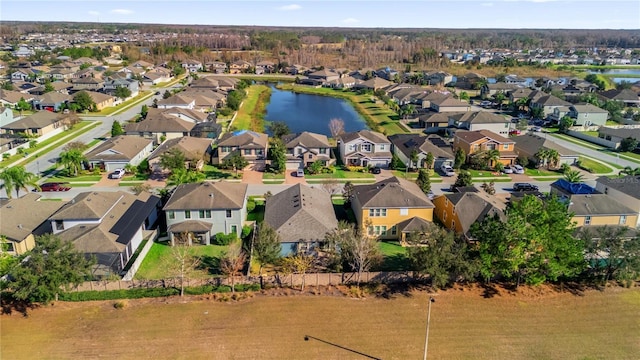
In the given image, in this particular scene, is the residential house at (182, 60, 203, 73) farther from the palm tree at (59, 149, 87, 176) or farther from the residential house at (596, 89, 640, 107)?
the residential house at (596, 89, 640, 107)

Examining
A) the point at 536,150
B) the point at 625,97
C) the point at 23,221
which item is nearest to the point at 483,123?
the point at 536,150

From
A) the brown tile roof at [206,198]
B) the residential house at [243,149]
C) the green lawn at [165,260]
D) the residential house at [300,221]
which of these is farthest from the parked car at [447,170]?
the green lawn at [165,260]

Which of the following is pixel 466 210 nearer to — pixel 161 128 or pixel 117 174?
pixel 117 174

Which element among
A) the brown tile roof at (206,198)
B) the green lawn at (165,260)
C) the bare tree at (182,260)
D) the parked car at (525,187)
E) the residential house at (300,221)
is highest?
the brown tile roof at (206,198)

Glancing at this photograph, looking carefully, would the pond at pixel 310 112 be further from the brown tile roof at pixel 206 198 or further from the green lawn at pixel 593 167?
the brown tile roof at pixel 206 198

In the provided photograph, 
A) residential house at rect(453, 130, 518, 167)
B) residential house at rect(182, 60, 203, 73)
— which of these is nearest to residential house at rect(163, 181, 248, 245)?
residential house at rect(453, 130, 518, 167)

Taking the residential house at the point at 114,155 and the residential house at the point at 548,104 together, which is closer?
the residential house at the point at 114,155
